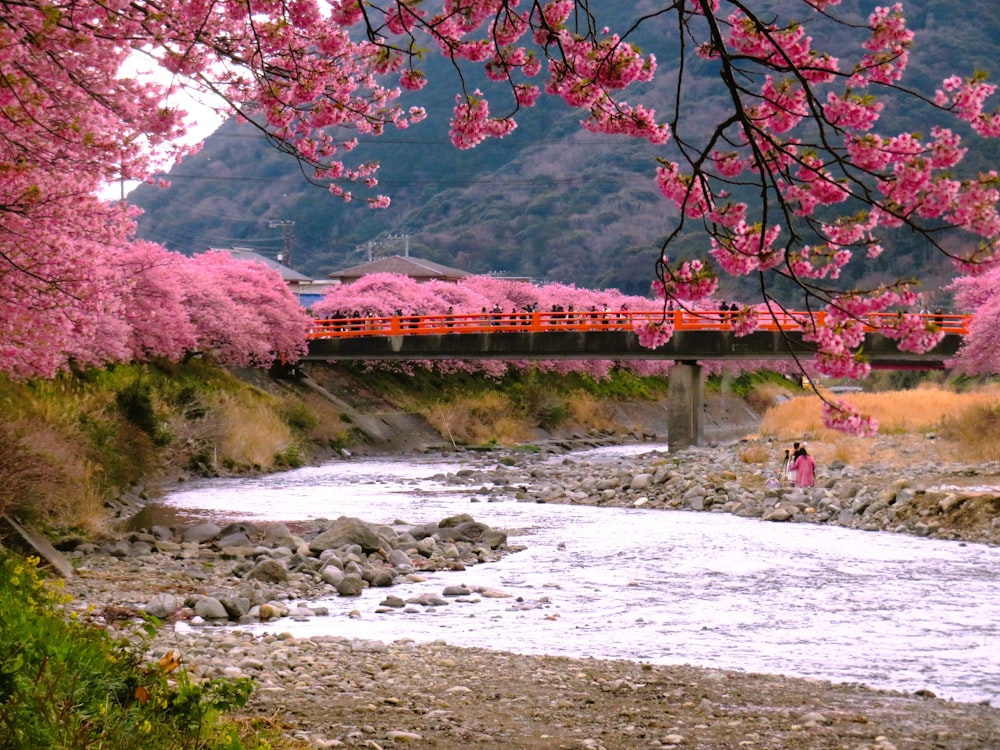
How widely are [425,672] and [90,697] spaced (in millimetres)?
4435

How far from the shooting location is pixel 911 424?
133 ft

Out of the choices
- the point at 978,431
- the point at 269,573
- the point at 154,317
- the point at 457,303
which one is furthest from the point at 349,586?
the point at 457,303

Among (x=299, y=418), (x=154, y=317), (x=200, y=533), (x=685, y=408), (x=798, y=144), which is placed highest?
(x=798, y=144)

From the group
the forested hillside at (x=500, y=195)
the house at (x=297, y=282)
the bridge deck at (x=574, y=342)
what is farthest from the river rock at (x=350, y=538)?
the forested hillside at (x=500, y=195)

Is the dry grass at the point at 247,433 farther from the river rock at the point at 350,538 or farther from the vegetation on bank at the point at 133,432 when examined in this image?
the river rock at the point at 350,538

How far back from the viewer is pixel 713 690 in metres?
10.5

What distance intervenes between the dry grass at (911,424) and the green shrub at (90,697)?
79.7ft

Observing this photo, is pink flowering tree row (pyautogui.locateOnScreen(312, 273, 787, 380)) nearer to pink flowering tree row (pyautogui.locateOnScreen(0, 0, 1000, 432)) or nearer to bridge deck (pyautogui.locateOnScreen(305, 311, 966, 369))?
bridge deck (pyautogui.locateOnScreen(305, 311, 966, 369))

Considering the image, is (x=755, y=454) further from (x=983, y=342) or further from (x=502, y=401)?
(x=502, y=401)

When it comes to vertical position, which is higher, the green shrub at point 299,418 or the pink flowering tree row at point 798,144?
the pink flowering tree row at point 798,144

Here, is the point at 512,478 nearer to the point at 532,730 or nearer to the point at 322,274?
the point at 532,730

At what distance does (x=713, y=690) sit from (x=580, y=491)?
20.9 m

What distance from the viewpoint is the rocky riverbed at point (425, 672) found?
29.7ft

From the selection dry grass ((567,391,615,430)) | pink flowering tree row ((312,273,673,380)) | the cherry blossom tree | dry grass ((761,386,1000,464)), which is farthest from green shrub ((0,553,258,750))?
dry grass ((567,391,615,430))
